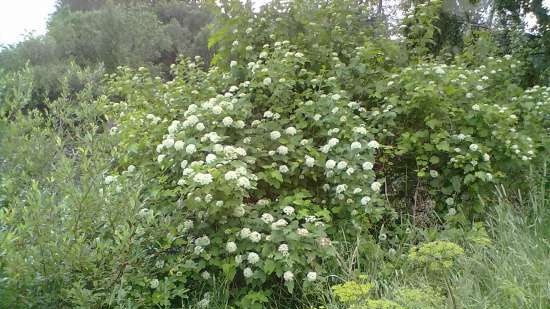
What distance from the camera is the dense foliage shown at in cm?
205

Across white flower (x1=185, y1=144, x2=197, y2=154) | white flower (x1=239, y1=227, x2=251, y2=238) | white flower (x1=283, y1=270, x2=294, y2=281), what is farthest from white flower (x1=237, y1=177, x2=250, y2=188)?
white flower (x1=283, y1=270, x2=294, y2=281)

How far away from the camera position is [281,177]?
9.84ft

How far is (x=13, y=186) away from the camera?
2055 mm

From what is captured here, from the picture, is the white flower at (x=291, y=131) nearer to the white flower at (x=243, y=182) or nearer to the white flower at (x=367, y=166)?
the white flower at (x=367, y=166)

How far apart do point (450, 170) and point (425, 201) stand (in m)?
0.33

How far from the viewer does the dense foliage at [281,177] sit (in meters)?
2.05

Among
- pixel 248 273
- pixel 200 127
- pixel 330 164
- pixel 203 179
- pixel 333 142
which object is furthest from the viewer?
pixel 333 142

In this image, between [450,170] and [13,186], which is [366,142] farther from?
[13,186]

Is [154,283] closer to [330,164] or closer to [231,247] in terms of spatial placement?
[231,247]

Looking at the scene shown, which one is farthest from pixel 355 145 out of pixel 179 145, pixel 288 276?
pixel 179 145

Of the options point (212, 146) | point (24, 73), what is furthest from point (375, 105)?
point (24, 73)

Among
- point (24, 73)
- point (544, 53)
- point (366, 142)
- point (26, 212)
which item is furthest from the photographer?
point (544, 53)

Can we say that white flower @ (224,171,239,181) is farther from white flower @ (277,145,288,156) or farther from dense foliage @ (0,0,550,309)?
white flower @ (277,145,288,156)

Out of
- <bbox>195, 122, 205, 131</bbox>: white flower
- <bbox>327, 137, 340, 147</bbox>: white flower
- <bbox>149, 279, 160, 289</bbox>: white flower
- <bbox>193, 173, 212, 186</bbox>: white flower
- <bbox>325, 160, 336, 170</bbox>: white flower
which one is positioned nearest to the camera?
<bbox>149, 279, 160, 289</bbox>: white flower
